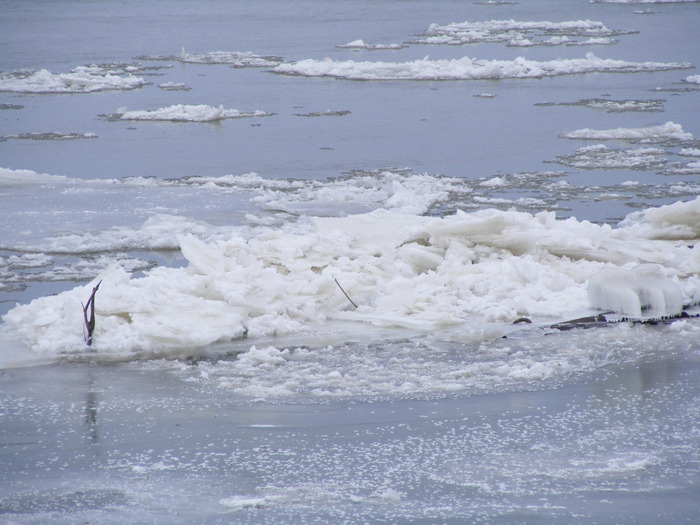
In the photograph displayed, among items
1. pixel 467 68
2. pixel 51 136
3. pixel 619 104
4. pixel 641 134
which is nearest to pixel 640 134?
pixel 641 134

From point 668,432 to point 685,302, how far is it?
1596 mm

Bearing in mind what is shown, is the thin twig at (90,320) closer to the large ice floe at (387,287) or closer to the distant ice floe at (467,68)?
the large ice floe at (387,287)

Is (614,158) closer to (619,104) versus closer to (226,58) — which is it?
(619,104)

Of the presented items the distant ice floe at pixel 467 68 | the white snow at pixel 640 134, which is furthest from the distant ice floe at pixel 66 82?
the white snow at pixel 640 134

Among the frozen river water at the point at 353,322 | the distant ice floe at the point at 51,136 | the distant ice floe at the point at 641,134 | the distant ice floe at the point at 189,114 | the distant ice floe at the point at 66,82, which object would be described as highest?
the distant ice floe at the point at 66,82

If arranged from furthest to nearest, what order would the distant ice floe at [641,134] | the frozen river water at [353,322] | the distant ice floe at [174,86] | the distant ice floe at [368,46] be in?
the distant ice floe at [368,46] → the distant ice floe at [174,86] → the distant ice floe at [641,134] → the frozen river water at [353,322]

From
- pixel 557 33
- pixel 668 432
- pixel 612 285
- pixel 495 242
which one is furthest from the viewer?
pixel 557 33

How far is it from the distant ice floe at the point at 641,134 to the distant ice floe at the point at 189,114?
452cm

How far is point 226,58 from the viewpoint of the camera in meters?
21.5

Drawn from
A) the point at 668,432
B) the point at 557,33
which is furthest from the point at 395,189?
the point at 557,33

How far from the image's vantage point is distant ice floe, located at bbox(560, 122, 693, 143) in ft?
36.2

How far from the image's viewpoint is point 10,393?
15.1 feet

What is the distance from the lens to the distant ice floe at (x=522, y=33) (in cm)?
2331

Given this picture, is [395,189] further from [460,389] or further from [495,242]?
[460,389]
